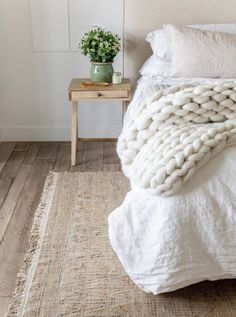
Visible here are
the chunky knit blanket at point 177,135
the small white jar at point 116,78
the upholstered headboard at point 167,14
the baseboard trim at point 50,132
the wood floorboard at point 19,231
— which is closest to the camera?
the chunky knit blanket at point 177,135

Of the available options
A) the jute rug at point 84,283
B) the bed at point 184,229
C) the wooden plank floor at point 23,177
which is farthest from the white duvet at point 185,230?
the wooden plank floor at point 23,177

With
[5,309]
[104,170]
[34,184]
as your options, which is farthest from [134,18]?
[5,309]

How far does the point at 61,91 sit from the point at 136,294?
1911 mm

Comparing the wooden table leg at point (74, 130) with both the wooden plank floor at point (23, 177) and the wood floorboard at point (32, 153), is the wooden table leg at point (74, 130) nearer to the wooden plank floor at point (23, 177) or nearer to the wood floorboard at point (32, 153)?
the wooden plank floor at point (23, 177)

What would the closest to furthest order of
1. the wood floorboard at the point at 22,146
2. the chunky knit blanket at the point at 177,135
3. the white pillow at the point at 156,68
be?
the chunky knit blanket at the point at 177,135 < the white pillow at the point at 156,68 < the wood floorboard at the point at 22,146

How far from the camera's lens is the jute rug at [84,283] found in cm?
164

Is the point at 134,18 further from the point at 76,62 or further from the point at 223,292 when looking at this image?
the point at 223,292

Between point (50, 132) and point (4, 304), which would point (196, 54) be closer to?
point (50, 132)

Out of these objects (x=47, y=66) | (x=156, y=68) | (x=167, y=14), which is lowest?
(x=47, y=66)

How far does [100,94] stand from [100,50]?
1.00 feet

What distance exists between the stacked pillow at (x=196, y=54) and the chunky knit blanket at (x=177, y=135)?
2.84 feet

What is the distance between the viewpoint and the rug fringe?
5.46 ft

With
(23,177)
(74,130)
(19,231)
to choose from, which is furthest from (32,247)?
(74,130)

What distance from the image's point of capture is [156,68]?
2.74 metres
